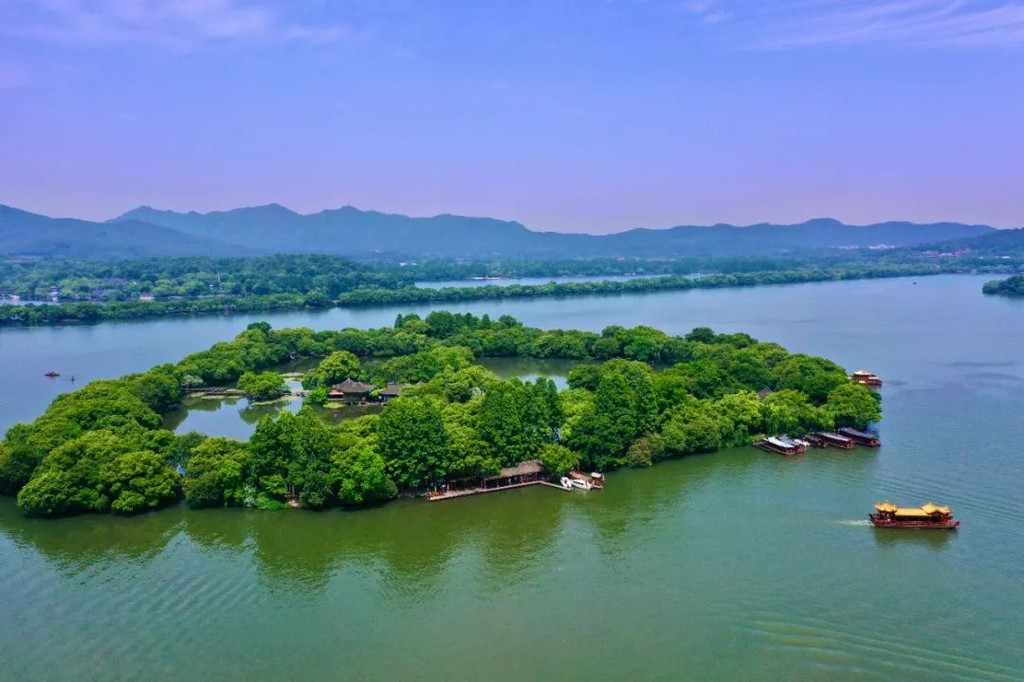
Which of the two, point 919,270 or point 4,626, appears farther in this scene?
point 919,270

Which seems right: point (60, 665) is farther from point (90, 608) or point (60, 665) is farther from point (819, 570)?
point (819, 570)

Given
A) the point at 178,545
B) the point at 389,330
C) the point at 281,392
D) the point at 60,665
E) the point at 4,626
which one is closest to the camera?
the point at 60,665

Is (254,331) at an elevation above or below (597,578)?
above

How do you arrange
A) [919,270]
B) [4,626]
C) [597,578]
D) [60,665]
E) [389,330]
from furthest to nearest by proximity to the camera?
[919,270] → [389,330] → [597,578] → [4,626] → [60,665]

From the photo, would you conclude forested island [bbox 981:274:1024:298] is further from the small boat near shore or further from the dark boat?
the small boat near shore

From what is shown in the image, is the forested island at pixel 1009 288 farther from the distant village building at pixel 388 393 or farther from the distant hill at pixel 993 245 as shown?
the distant hill at pixel 993 245

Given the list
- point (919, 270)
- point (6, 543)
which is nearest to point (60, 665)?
point (6, 543)

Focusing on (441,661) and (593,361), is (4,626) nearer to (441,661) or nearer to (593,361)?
(441,661)
